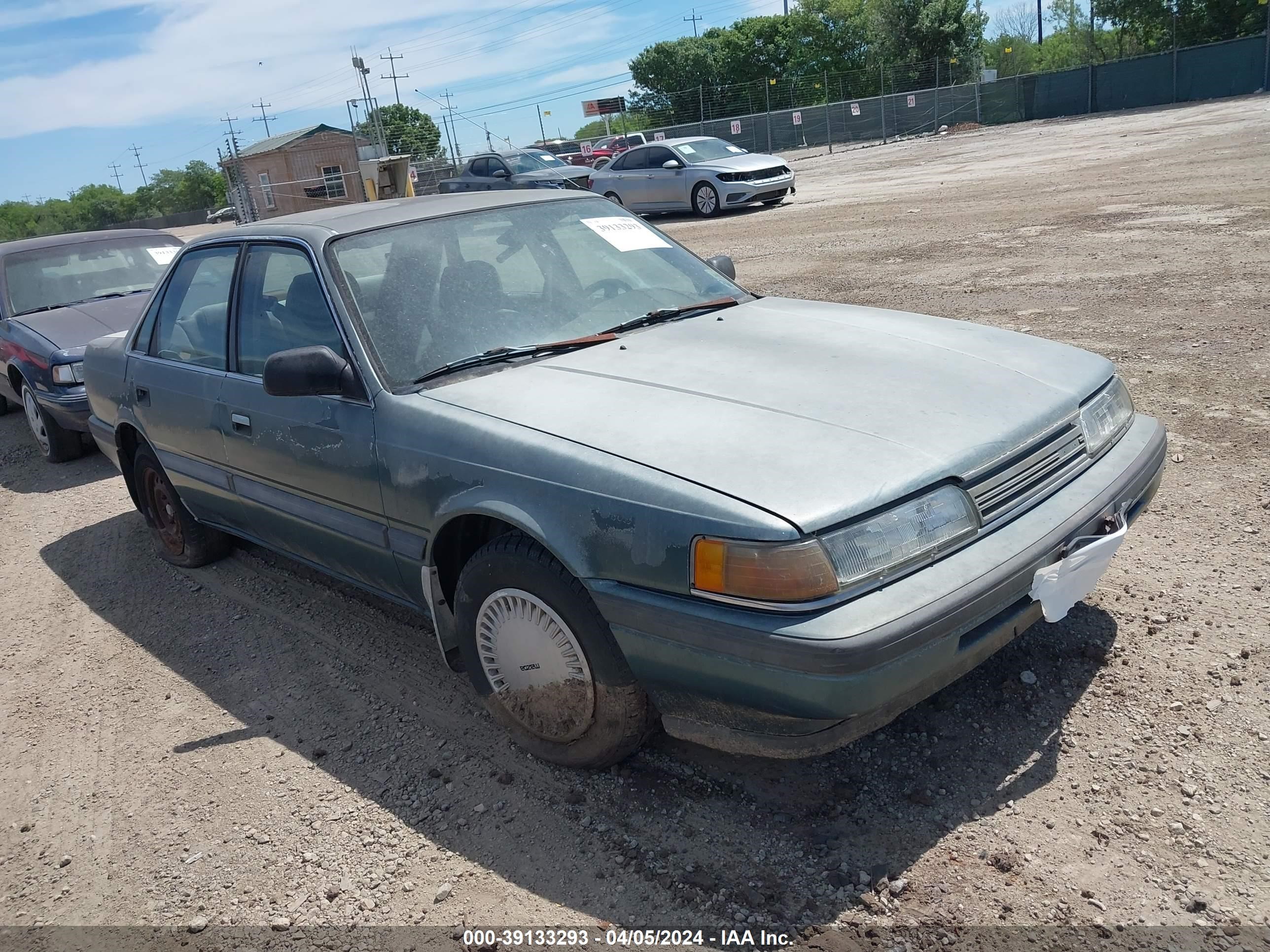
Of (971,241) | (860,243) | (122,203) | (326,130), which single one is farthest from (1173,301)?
(122,203)

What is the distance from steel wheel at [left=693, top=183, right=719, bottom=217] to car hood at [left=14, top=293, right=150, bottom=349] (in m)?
12.9

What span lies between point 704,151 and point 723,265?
16376 millimetres

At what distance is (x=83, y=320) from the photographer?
25.5 feet

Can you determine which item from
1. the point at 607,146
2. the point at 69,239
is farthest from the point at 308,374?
the point at 607,146

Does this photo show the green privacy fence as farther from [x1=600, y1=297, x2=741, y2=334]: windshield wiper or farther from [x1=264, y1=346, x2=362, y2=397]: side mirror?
[x1=264, y1=346, x2=362, y2=397]: side mirror

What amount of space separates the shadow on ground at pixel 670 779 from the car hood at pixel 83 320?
444 cm

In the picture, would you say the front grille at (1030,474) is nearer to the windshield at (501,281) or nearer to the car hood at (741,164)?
the windshield at (501,281)

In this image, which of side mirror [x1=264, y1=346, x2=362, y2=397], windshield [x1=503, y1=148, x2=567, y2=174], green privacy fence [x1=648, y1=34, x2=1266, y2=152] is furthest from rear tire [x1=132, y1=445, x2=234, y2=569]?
green privacy fence [x1=648, y1=34, x2=1266, y2=152]

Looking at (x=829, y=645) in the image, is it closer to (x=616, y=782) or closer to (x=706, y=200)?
(x=616, y=782)

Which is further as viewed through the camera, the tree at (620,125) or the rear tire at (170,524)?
the tree at (620,125)

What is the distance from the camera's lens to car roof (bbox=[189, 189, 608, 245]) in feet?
12.2

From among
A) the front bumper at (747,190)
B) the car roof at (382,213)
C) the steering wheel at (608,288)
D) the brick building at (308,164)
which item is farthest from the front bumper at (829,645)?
the brick building at (308,164)

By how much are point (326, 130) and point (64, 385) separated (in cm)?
4982

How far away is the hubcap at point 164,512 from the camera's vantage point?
16.3ft
